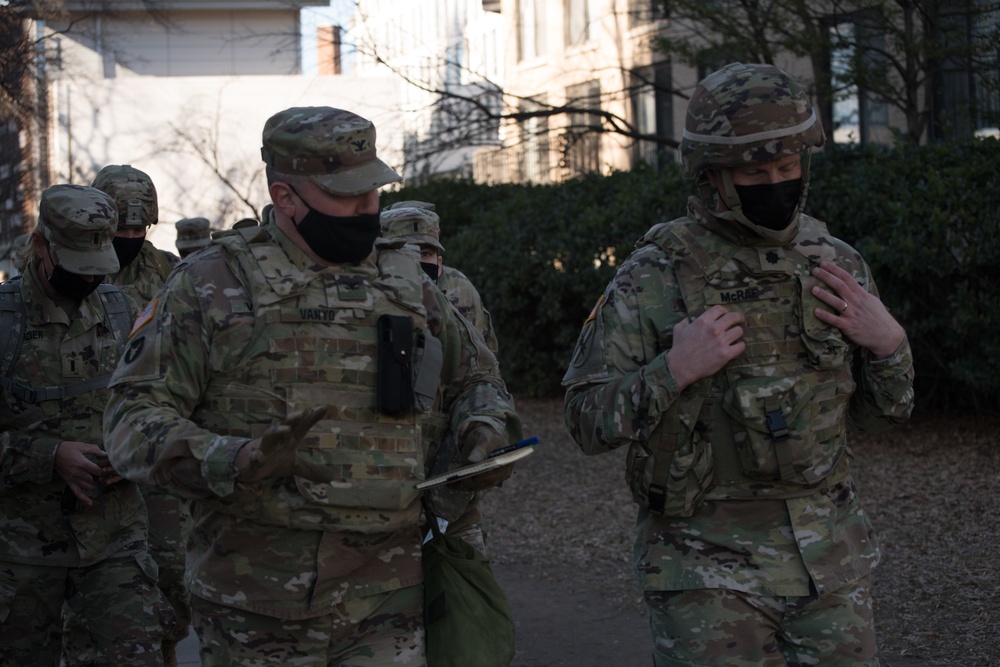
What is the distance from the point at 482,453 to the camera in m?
3.42

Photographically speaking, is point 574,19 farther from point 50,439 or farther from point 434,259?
point 50,439

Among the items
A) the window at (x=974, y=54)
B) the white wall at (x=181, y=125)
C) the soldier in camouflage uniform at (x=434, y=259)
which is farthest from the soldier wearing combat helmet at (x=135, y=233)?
the white wall at (x=181, y=125)

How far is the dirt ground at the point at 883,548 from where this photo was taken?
254 inches

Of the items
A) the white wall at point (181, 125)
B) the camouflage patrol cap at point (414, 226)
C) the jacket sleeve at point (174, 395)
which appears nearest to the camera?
the jacket sleeve at point (174, 395)

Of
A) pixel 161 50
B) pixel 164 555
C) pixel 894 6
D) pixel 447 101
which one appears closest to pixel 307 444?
pixel 164 555

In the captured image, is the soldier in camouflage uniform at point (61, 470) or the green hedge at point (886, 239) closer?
the soldier in camouflage uniform at point (61, 470)

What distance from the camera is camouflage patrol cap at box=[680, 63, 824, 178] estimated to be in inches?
142

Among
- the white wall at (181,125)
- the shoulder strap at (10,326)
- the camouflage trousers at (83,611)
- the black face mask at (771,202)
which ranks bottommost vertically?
the camouflage trousers at (83,611)

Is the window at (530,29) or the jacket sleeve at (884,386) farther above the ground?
the window at (530,29)

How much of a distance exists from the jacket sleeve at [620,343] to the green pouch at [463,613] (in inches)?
19.5

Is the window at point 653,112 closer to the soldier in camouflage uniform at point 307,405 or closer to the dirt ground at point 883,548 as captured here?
the dirt ground at point 883,548

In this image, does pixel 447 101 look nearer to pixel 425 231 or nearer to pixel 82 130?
pixel 425 231

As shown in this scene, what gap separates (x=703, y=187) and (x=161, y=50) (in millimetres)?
36732

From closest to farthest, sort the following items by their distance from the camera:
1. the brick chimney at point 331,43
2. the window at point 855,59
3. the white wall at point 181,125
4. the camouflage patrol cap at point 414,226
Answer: the camouflage patrol cap at point 414,226 → the window at point 855,59 → the brick chimney at point 331,43 → the white wall at point 181,125
